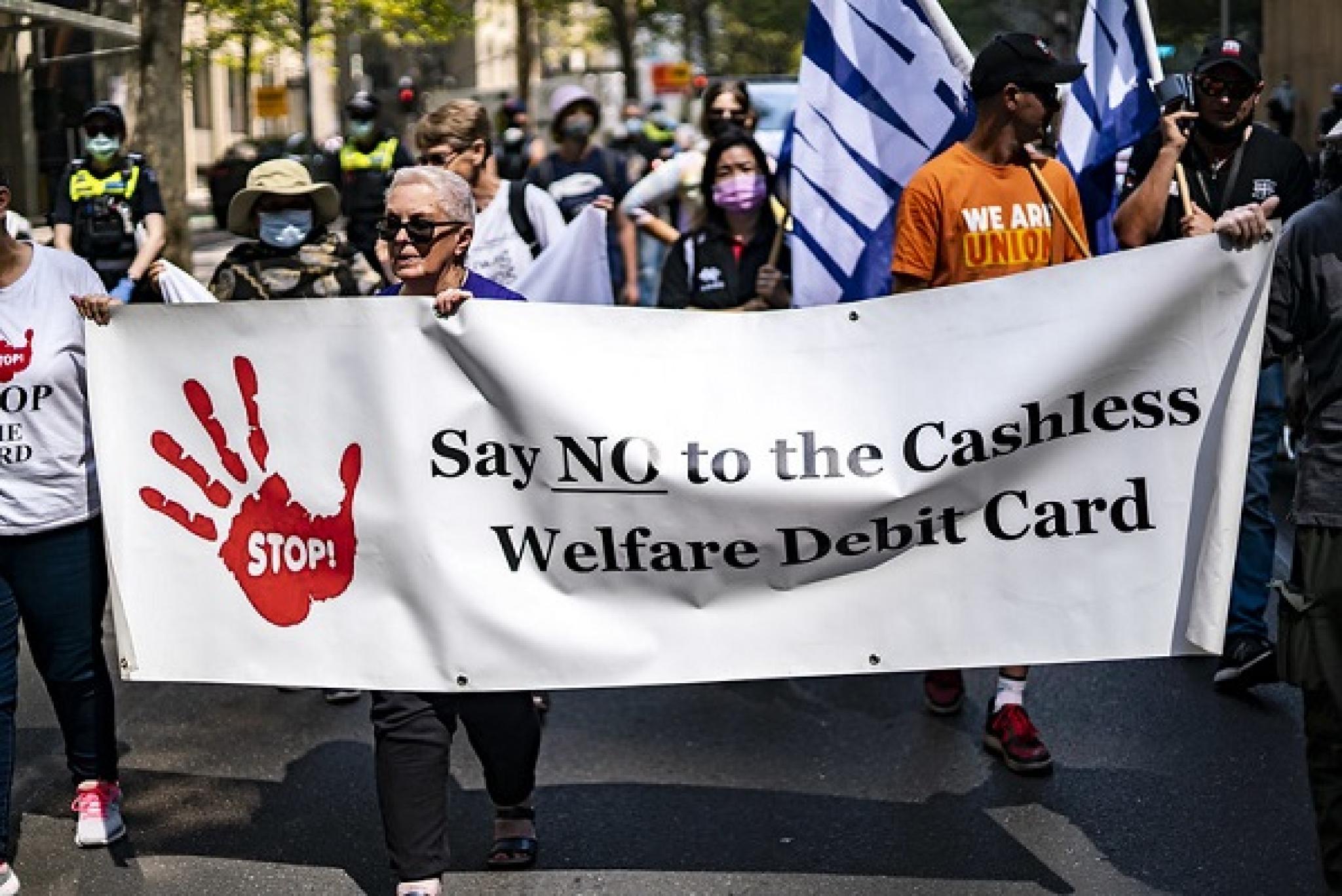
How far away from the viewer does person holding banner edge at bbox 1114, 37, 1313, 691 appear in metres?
6.62

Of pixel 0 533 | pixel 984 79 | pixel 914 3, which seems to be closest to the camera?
pixel 0 533

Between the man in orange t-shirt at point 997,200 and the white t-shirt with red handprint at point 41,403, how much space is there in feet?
7.12

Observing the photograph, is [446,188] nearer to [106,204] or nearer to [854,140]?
[854,140]

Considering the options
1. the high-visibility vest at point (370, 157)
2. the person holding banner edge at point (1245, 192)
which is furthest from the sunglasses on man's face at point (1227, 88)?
the high-visibility vest at point (370, 157)

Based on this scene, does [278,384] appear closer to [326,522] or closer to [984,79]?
[326,522]

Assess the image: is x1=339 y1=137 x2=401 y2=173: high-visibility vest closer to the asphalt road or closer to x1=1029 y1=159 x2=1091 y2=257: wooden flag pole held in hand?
the asphalt road

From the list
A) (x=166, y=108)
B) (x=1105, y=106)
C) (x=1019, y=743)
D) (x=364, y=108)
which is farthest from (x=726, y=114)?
(x=166, y=108)

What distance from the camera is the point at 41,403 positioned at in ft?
16.9

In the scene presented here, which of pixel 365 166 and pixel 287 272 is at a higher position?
pixel 365 166

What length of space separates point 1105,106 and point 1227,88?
1.70 feet

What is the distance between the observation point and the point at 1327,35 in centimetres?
1808

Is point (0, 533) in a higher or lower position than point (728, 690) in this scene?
higher

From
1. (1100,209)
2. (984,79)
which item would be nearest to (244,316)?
(984,79)

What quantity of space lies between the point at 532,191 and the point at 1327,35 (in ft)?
40.7
